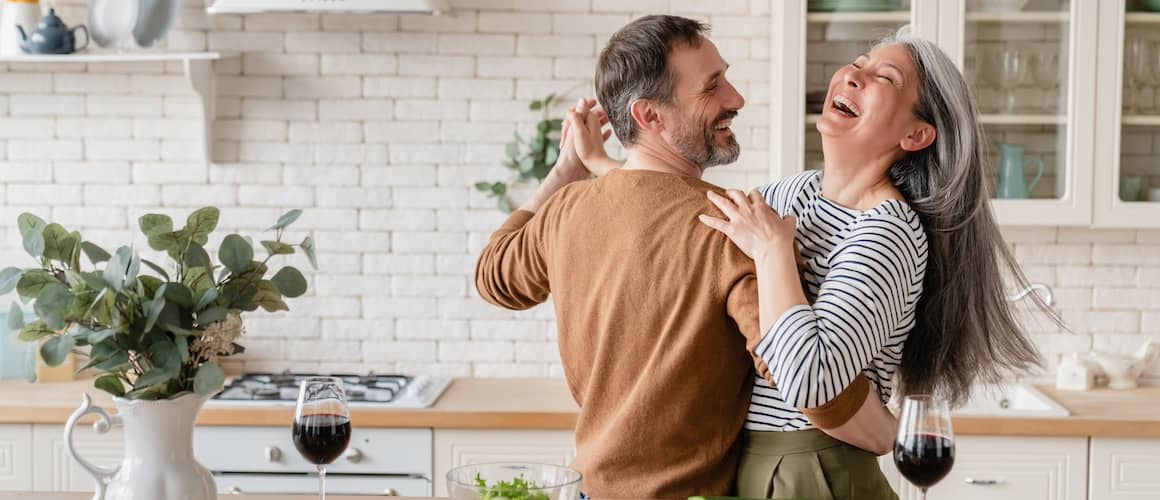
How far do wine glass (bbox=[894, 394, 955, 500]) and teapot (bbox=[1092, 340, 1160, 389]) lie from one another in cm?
225

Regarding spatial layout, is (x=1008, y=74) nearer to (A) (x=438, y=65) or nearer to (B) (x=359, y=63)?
(A) (x=438, y=65)

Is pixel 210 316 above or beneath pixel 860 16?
beneath

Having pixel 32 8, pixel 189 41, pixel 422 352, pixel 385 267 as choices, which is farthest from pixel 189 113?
pixel 422 352

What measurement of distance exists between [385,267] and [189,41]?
0.92 m

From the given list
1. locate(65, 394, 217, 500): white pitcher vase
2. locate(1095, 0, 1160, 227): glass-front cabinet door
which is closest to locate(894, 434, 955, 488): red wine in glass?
locate(65, 394, 217, 500): white pitcher vase

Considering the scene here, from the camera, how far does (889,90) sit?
203 cm

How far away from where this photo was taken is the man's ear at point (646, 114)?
197cm

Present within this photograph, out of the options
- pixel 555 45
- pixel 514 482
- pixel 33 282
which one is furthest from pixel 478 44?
pixel 514 482

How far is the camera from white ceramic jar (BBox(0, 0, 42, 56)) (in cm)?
354

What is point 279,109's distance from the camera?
148 inches

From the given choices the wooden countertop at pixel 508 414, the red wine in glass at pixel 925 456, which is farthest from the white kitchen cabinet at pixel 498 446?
the red wine in glass at pixel 925 456

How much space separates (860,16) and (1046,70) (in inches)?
21.2

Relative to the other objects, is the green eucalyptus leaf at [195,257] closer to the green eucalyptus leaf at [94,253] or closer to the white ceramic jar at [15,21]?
the green eucalyptus leaf at [94,253]

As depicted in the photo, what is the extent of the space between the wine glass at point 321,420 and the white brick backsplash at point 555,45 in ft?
7.16
